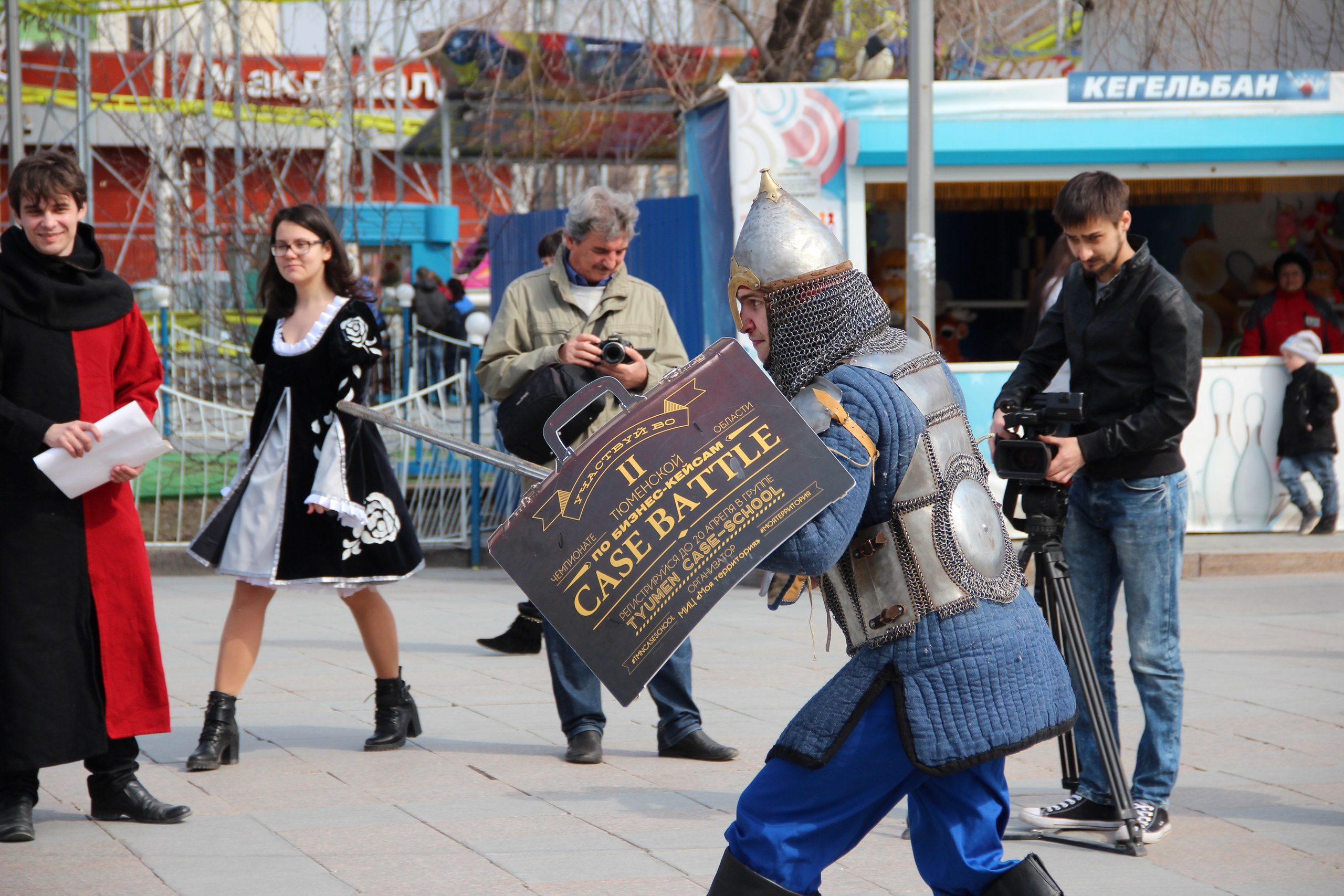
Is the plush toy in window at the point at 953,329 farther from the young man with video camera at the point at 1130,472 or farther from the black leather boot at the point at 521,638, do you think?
the young man with video camera at the point at 1130,472

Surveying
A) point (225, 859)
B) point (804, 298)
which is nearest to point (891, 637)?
point (804, 298)

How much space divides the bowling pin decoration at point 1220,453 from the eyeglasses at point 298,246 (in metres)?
7.30

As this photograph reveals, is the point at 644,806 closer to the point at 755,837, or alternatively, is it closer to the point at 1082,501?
the point at 1082,501

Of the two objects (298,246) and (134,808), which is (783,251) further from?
(298,246)

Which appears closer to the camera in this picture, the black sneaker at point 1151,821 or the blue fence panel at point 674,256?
the black sneaker at point 1151,821

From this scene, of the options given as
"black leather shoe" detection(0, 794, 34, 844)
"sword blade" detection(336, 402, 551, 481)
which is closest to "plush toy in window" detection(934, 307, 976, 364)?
"black leather shoe" detection(0, 794, 34, 844)

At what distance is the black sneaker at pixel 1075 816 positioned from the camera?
14.3ft

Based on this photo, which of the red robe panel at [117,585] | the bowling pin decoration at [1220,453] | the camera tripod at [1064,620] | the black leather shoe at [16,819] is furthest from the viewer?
the bowling pin decoration at [1220,453]

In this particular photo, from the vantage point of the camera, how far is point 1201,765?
5148 mm

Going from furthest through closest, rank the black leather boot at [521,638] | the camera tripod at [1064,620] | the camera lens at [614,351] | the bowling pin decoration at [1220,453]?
the bowling pin decoration at [1220,453] → the black leather boot at [521,638] → the camera lens at [614,351] → the camera tripod at [1064,620]

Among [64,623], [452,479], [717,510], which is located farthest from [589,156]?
[717,510]

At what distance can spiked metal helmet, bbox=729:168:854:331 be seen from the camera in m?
2.65

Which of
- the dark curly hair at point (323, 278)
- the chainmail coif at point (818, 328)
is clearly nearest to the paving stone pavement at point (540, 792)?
the chainmail coif at point (818, 328)

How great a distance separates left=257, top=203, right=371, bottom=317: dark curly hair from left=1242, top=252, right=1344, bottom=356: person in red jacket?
8075 mm
